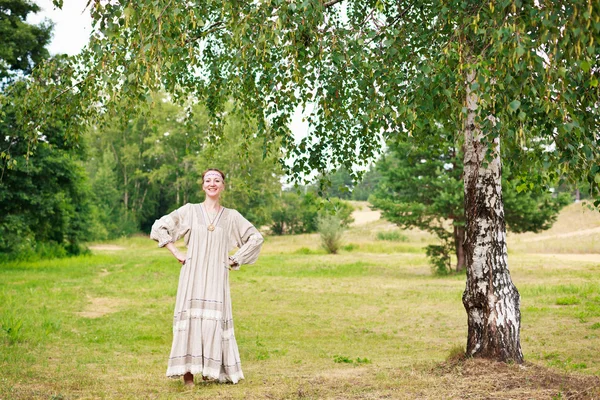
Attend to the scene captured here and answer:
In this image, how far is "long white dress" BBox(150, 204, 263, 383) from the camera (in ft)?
22.0

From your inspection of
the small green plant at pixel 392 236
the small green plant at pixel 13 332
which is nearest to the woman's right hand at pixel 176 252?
the small green plant at pixel 13 332

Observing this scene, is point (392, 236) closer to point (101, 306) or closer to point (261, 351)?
point (101, 306)

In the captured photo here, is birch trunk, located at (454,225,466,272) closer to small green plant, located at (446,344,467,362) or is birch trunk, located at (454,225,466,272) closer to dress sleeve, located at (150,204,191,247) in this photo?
small green plant, located at (446,344,467,362)

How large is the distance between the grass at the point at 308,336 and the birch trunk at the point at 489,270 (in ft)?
0.96

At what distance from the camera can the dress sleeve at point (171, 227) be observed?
22.5ft

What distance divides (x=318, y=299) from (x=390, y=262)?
14.7 m

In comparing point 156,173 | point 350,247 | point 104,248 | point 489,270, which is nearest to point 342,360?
point 489,270

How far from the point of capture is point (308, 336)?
11.9m

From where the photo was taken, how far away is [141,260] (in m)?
32.8

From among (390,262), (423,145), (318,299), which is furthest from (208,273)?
(390,262)

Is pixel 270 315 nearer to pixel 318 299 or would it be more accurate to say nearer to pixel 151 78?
pixel 318 299

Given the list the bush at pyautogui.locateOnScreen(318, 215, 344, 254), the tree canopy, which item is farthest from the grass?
the bush at pyautogui.locateOnScreen(318, 215, 344, 254)

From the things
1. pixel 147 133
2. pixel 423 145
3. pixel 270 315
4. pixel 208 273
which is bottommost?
pixel 270 315

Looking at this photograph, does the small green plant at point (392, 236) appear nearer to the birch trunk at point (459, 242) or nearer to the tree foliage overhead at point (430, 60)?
the birch trunk at point (459, 242)
